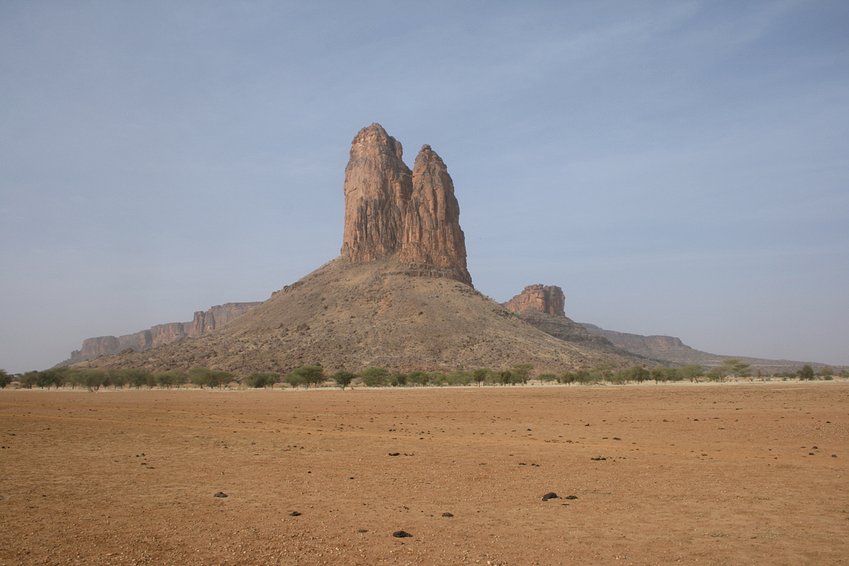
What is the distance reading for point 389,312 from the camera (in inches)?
4080

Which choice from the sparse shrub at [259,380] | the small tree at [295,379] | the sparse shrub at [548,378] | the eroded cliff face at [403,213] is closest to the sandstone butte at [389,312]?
the eroded cliff face at [403,213]

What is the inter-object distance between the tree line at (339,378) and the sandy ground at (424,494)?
156 feet

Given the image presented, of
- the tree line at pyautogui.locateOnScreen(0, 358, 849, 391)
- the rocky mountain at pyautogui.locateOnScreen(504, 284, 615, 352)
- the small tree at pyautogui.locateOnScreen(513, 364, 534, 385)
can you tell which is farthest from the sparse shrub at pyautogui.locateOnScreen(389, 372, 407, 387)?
the rocky mountain at pyautogui.locateOnScreen(504, 284, 615, 352)

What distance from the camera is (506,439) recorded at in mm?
22125

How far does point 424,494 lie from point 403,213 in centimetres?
12336

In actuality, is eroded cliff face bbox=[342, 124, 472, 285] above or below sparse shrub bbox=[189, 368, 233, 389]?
above

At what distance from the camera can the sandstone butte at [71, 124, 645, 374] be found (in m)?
90.9

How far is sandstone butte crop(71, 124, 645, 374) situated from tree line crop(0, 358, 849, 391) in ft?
27.4

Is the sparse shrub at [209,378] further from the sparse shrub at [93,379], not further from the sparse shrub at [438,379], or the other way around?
the sparse shrub at [438,379]

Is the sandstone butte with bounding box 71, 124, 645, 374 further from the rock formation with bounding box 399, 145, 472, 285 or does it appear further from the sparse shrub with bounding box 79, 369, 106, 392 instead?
the sparse shrub with bounding box 79, 369, 106, 392

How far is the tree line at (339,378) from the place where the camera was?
73250mm

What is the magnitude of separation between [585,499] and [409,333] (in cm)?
8432

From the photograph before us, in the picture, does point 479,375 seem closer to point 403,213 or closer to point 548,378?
point 548,378

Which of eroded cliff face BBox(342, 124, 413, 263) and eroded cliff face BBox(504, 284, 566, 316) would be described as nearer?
eroded cliff face BBox(342, 124, 413, 263)
